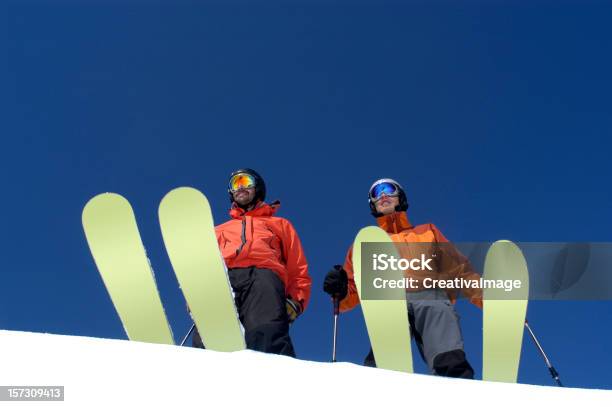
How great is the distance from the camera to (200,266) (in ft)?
13.4

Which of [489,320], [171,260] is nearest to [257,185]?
[171,260]

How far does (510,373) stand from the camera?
4.01 meters

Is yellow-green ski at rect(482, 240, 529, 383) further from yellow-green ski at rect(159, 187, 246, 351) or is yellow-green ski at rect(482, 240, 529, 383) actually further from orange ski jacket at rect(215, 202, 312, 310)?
yellow-green ski at rect(159, 187, 246, 351)

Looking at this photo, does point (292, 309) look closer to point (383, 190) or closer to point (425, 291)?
point (425, 291)

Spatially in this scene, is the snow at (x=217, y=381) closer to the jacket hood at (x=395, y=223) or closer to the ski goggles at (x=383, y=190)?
the jacket hood at (x=395, y=223)

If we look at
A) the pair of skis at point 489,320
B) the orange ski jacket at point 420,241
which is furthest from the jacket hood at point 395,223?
the pair of skis at point 489,320

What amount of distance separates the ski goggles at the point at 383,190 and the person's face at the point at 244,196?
2.94ft

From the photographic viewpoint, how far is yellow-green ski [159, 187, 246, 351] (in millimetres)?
3881

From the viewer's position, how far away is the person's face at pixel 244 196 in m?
4.71

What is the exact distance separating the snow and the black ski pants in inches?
45.6

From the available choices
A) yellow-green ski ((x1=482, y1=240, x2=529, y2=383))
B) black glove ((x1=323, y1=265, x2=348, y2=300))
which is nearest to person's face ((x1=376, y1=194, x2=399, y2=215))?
black glove ((x1=323, y1=265, x2=348, y2=300))

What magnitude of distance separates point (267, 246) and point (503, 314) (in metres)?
1.59

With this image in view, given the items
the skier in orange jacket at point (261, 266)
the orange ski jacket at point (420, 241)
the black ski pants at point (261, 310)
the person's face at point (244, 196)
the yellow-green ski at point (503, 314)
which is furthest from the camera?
the person's face at point (244, 196)

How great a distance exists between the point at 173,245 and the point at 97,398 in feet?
7.80
